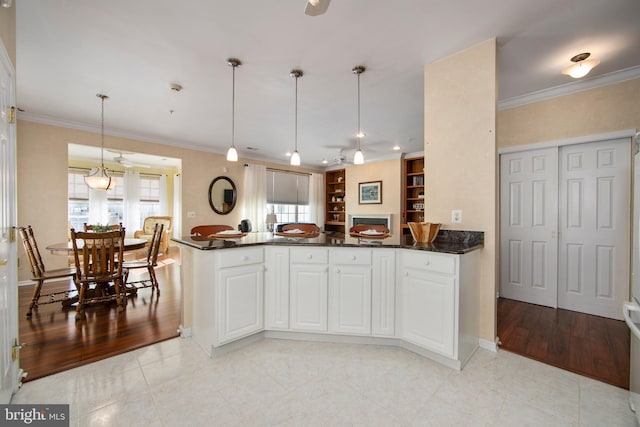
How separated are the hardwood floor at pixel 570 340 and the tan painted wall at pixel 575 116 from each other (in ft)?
6.66

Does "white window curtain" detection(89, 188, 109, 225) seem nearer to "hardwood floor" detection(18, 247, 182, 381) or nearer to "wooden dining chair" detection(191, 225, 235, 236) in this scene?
"hardwood floor" detection(18, 247, 182, 381)

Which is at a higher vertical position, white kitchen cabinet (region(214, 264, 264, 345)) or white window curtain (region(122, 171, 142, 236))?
white window curtain (region(122, 171, 142, 236))

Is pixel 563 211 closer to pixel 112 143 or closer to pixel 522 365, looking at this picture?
pixel 522 365

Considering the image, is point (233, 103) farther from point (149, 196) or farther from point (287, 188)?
point (149, 196)

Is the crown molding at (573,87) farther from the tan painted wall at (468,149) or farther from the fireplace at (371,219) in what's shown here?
the fireplace at (371,219)

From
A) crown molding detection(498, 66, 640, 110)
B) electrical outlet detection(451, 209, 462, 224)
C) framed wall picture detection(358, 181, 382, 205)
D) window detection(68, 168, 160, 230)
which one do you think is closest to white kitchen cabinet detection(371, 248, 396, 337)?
electrical outlet detection(451, 209, 462, 224)

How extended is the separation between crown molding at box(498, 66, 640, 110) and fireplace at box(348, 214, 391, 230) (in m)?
3.81

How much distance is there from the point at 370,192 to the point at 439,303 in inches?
210

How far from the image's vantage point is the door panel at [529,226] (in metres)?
3.24

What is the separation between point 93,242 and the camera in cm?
303

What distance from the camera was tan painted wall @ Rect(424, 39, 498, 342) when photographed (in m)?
2.29

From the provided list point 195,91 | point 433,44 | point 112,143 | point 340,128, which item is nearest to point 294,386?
point 433,44

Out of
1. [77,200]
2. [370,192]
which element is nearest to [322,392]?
[370,192]

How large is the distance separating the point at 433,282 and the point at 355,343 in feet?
2.97
